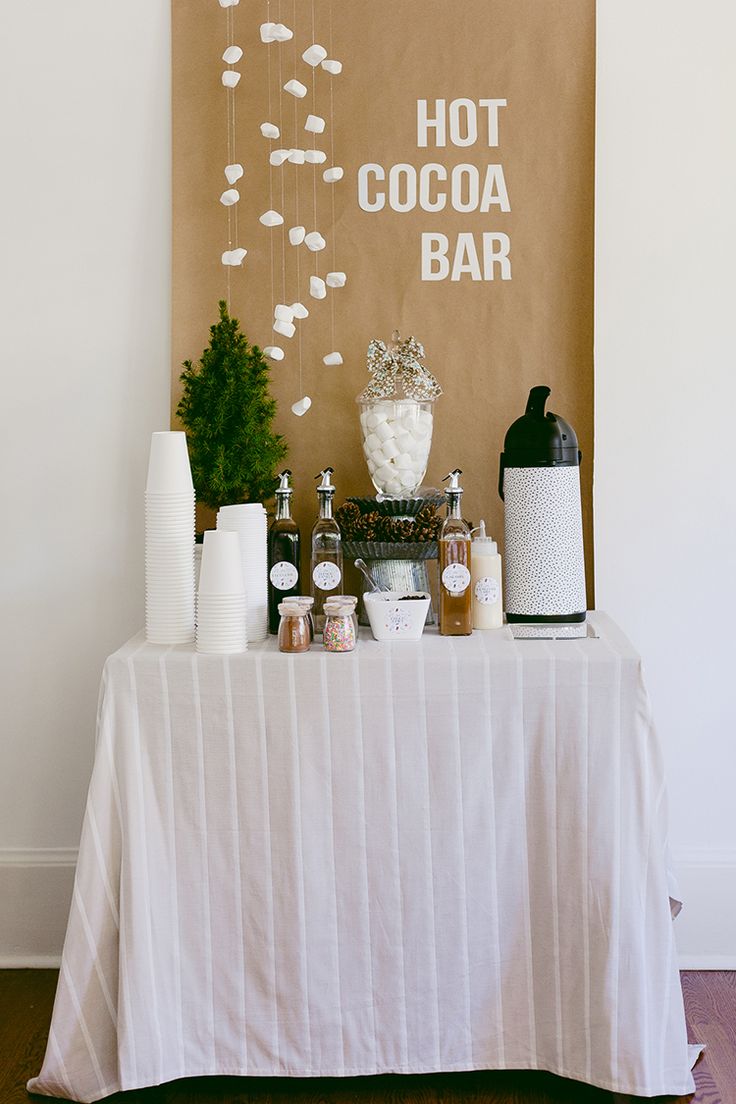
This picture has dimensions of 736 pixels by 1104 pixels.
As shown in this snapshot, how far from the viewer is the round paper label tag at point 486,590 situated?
197 cm

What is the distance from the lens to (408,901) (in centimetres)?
179

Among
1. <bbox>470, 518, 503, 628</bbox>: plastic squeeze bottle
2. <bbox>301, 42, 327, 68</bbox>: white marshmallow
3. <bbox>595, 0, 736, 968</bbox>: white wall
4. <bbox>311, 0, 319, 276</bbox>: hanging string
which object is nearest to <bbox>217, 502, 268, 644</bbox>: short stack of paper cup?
<bbox>470, 518, 503, 628</bbox>: plastic squeeze bottle

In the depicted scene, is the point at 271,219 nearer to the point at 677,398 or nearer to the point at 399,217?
the point at 399,217

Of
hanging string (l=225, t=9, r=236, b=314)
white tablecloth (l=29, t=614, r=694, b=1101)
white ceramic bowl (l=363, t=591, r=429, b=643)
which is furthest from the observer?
hanging string (l=225, t=9, r=236, b=314)

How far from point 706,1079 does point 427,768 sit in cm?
80

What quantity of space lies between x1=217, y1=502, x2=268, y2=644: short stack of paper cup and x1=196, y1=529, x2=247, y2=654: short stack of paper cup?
88 millimetres

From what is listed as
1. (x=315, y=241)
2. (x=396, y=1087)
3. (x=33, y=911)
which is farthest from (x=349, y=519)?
(x=33, y=911)

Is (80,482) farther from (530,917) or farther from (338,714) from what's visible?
(530,917)

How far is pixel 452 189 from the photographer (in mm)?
2209

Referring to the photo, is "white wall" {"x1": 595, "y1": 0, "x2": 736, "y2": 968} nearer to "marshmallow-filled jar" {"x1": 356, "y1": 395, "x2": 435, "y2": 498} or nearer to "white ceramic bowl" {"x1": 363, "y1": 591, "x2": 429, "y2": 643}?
"marshmallow-filled jar" {"x1": 356, "y1": 395, "x2": 435, "y2": 498}

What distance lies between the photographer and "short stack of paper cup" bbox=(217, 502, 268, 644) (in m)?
1.93

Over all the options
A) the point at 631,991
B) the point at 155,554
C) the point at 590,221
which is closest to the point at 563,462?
the point at 590,221

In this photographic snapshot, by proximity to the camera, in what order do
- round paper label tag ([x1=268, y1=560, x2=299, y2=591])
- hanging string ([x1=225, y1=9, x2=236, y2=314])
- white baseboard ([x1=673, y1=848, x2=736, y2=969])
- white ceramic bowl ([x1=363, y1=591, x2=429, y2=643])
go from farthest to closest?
1. white baseboard ([x1=673, y1=848, x2=736, y2=969])
2. hanging string ([x1=225, y1=9, x2=236, y2=314])
3. round paper label tag ([x1=268, y1=560, x2=299, y2=591])
4. white ceramic bowl ([x1=363, y1=591, x2=429, y2=643])

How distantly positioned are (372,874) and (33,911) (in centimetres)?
99
